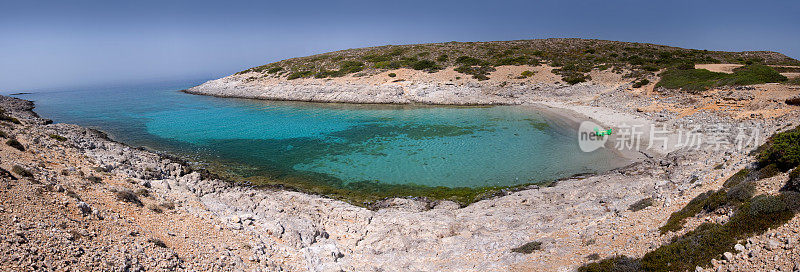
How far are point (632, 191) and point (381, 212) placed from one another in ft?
33.7

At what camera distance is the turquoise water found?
2053 cm

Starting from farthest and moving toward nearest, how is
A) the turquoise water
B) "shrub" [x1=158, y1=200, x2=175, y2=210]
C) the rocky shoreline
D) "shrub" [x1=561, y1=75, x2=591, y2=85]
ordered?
"shrub" [x1=561, y1=75, x2=591, y2=85], the turquoise water, "shrub" [x1=158, y1=200, x2=175, y2=210], the rocky shoreline

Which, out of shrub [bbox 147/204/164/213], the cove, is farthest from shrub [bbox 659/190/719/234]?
shrub [bbox 147/204/164/213]

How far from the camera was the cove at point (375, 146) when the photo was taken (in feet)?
63.1

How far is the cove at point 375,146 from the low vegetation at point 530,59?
17313mm

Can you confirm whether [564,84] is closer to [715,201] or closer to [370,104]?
[370,104]

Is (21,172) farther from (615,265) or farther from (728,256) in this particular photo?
(728,256)

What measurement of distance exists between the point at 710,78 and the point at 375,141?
120ft

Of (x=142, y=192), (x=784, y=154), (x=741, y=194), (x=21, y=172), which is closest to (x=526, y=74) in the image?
(x=784, y=154)

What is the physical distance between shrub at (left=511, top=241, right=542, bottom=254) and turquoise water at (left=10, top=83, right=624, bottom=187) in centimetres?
778

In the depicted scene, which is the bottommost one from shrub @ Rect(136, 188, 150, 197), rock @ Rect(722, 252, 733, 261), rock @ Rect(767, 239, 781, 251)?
shrub @ Rect(136, 188, 150, 197)

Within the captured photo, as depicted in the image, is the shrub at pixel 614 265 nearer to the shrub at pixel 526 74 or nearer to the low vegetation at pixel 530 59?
the low vegetation at pixel 530 59

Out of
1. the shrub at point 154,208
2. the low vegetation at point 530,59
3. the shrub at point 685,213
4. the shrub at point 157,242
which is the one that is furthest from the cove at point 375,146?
the low vegetation at point 530,59

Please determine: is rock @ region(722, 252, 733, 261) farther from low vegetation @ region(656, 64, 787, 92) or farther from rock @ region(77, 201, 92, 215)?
low vegetation @ region(656, 64, 787, 92)
